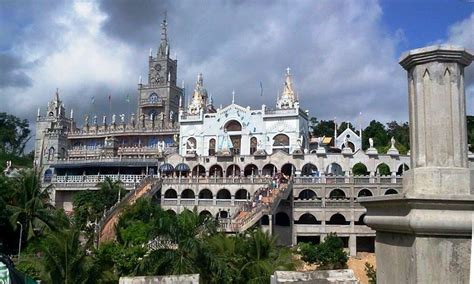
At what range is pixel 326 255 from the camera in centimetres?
3700

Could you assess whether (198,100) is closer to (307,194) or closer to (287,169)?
(287,169)

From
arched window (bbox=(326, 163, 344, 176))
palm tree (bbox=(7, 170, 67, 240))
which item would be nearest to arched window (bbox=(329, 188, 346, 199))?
arched window (bbox=(326, 163, 344, 176))

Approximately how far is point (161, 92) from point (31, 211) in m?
45.3

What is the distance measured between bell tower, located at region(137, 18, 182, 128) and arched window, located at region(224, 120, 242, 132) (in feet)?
52.7

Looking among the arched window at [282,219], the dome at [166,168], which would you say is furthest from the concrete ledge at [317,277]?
the dome at [166,168]

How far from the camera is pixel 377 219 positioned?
4.06m

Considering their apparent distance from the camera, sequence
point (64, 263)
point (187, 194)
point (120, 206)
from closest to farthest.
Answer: point (64, 263), point (120, 206), point (187, 194)

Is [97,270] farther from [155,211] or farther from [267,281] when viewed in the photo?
[155,211]

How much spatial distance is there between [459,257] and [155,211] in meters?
37.6

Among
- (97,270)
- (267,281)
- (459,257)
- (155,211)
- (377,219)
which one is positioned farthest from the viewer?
(155,211)

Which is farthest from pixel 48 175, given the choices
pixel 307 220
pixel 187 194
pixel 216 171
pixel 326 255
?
pixel 326 255

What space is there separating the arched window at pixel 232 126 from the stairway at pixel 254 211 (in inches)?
636

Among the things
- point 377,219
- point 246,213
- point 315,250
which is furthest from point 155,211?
point 377,219

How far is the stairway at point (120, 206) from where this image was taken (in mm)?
39719
